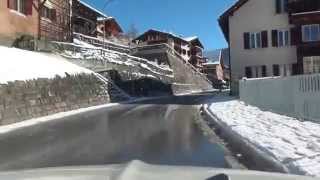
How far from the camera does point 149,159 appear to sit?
39.2 ft

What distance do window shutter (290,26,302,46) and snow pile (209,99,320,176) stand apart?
960 inches

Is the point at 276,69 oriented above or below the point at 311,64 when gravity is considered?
below

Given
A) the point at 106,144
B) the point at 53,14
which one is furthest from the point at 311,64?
the point at 106,144

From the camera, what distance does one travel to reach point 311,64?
Result: 142 feet

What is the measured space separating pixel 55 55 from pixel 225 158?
88.1 feet

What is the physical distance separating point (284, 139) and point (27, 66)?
17215 mm

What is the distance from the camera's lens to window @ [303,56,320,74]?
141 feet

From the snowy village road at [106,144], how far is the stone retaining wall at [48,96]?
4.96 ft

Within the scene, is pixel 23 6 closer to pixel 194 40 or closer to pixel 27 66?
pixel 27 66

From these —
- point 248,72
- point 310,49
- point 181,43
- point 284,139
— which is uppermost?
point 181,43

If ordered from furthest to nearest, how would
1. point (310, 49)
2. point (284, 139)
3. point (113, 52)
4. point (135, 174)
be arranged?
point (113, 52)
point (310, 49)
point (284, 139)
point (135, 174)

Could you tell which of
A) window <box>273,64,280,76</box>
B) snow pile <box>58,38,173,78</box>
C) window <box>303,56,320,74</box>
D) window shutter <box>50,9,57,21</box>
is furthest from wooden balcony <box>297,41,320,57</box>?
window shutter <box>50,9,57,21</box>

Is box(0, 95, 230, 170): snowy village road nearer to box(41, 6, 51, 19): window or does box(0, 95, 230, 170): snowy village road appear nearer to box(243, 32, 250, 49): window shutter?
box(41, 6, 51, 19): window

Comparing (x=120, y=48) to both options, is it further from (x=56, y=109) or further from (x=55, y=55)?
(x=56, y=109)
